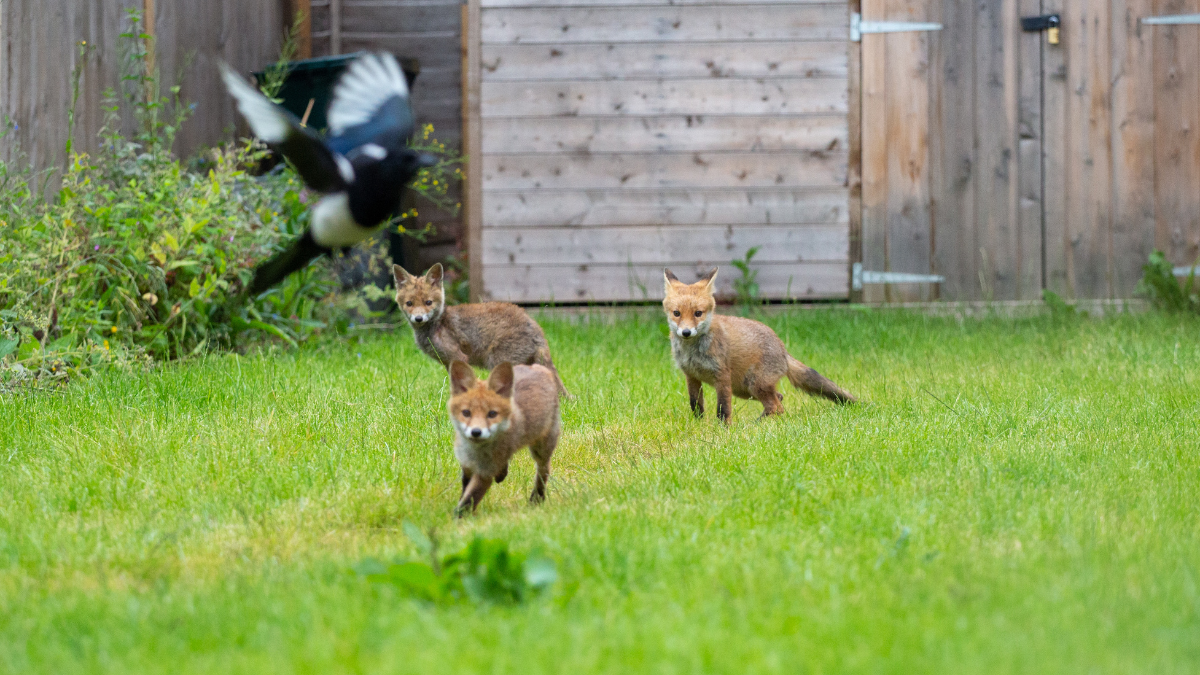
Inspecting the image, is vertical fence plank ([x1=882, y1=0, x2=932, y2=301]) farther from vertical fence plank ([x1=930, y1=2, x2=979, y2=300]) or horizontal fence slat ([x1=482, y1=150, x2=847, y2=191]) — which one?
horizontal fence slat ([x1=482, y1=150, x2=847, y2=191])

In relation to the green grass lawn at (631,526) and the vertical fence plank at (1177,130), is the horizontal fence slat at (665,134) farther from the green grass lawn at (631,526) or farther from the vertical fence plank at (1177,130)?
the green grass lawn at (631,526)

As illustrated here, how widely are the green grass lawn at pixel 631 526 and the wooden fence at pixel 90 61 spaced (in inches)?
85.3

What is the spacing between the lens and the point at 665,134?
A: 8.78 metres

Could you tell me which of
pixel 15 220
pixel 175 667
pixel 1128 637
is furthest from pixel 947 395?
pixel 15 220

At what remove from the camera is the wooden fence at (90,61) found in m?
6.67

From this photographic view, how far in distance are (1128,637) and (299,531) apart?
235cm

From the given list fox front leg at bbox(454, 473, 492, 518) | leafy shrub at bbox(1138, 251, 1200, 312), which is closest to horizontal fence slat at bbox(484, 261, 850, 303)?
leafy shrub at bbox(1138, 251, 1200, 312)

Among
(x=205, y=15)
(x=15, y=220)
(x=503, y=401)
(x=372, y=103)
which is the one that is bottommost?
(x=503, y=401)

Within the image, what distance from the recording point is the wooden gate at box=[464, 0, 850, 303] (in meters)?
8.69

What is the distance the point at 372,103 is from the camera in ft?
14.8

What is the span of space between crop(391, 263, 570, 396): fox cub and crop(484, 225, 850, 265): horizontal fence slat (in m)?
2.76

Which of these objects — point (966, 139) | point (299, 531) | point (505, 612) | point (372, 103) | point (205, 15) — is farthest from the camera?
point (966, 139)

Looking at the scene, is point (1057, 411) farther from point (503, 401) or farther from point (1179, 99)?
point (1179, 99)

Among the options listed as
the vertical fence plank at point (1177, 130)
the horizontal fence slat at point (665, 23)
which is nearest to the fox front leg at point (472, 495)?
the horizontal fence slat at point (665, 23)
